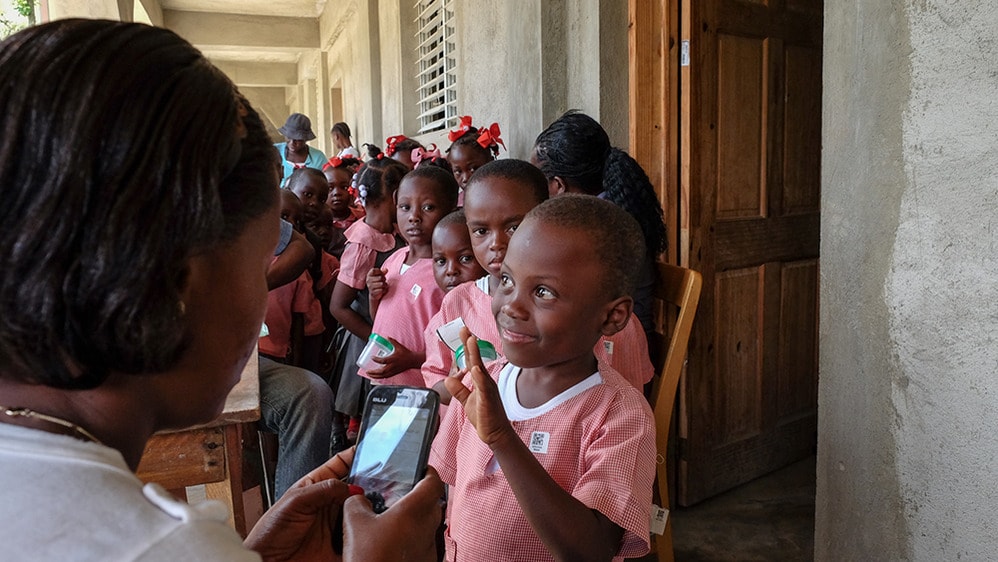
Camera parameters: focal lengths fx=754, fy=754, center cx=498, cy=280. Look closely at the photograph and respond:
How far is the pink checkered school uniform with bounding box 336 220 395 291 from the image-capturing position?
3105 mm

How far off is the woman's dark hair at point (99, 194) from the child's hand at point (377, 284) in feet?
6.86

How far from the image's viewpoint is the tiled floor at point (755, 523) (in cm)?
285

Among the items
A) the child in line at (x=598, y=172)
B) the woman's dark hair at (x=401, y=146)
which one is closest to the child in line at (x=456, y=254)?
the child in line at (x=598, y=172)

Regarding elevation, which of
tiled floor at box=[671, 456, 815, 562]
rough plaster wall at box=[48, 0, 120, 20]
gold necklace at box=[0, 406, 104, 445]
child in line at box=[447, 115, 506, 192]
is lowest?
tiled floor at box=[671, 456, 815, 562]

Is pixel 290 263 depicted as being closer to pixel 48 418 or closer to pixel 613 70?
pixel 613 70

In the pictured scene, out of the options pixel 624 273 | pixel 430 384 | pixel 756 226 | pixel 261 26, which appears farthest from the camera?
pixel 261 26

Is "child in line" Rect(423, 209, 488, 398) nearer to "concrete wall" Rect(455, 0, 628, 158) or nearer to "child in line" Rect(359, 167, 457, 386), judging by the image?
"child in line" Rect(359, 167, 457, 386)

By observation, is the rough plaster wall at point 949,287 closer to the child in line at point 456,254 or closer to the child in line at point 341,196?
the child in line at point 456,254

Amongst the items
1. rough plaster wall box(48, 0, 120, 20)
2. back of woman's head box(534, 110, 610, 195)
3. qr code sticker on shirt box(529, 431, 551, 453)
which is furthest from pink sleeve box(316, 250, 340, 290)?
rough plaster wall box(48, 0, 120, 20)

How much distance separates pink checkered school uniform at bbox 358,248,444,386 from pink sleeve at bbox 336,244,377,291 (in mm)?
415

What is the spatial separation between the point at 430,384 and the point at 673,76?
1715mm

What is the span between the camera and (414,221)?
2854 mm

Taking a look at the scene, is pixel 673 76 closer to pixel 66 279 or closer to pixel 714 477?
pixel 714 477

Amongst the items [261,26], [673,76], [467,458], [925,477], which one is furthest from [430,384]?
[261,26]
